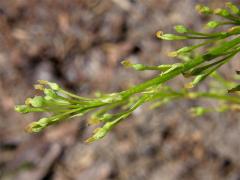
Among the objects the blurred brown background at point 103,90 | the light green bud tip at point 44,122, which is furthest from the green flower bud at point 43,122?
the blurred brown background at point 103,90

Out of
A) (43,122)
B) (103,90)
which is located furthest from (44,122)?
(103,90)

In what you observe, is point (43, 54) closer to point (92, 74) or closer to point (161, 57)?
point (92, 74)

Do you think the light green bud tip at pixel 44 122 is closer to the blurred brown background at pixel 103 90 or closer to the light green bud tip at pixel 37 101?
the light green bud tip at pixel 37 101

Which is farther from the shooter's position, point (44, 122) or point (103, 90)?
point (103, 90)

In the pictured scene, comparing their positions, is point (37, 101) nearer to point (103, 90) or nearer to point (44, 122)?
point (44, 122)

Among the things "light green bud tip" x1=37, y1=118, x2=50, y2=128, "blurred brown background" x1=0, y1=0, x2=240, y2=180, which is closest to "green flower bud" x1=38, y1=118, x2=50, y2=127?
"light green bud tip" x1=37, y1=118, x2=50, y2=128

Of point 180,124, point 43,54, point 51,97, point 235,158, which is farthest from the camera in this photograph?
point 43,54

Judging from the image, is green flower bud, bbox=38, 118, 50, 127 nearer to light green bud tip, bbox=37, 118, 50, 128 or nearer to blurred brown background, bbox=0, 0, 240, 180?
light green bud tip, bbox=37, 118, 50, 128

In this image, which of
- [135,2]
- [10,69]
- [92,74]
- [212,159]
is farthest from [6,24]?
[212,159]
